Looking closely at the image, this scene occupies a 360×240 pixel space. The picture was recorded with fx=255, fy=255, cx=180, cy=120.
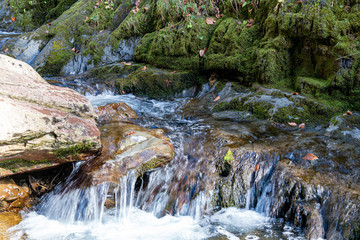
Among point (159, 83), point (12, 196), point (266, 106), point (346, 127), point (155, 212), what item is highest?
point (159, 83)

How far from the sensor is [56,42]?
9.54 meters

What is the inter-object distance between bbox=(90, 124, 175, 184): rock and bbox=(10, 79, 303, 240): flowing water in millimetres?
125

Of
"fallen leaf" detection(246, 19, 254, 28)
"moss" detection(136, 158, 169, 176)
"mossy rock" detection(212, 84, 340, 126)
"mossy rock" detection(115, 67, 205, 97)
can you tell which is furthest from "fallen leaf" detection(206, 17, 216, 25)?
"moss" detection(136, 158, 169, 176)

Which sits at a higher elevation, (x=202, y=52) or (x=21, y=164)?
(x=202, y=52)

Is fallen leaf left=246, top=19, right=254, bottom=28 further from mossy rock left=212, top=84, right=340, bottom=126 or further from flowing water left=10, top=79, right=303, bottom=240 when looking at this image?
flowing water left=10, top=79, right=303, bottom=240

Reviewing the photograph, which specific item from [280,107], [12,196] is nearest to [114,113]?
[12,196]

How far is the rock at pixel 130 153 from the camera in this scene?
12.6 ft

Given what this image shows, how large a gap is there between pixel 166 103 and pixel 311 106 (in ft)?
11.5

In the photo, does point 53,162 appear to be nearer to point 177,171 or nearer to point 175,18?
point 177,171

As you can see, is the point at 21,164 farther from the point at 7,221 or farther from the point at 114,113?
the point at 114,113

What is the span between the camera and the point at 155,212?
150 inches

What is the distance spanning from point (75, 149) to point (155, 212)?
4.99 feet

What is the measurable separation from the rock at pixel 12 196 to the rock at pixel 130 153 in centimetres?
110

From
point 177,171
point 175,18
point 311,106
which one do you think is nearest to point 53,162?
point 177,171
